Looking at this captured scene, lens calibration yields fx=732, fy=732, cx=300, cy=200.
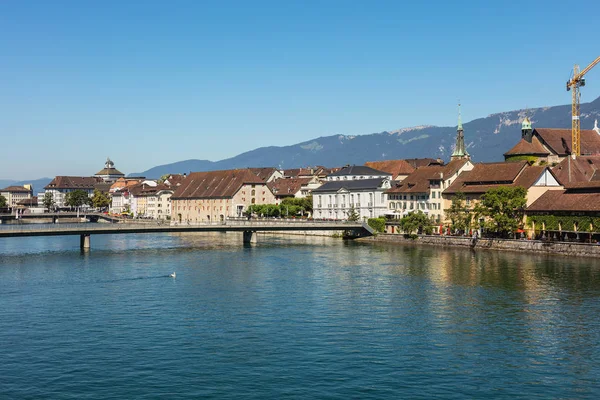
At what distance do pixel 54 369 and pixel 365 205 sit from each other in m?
99.6

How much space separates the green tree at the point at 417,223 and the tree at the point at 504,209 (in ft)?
43.3

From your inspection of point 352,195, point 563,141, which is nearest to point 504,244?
point 563,141

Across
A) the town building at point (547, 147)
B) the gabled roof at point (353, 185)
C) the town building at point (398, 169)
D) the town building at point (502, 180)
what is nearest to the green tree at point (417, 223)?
the town building at point (502, 180)

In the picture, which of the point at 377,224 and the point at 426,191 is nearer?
the point at 377,224

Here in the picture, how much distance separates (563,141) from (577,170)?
22.6m

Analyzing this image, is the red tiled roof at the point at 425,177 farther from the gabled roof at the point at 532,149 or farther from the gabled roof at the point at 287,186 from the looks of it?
the gabled roof at the point at 287,186

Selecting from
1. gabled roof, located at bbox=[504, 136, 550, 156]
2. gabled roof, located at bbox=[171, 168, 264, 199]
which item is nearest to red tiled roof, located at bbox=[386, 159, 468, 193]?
gabled roof, located at bbox=[504, 136, 550, 156]

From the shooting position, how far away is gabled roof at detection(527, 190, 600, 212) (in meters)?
84.7

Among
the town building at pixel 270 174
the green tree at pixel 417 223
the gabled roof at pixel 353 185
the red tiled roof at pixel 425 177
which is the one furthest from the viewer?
the town building at pixel 270 174

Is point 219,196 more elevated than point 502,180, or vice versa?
point 219,196

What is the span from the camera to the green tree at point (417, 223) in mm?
107219

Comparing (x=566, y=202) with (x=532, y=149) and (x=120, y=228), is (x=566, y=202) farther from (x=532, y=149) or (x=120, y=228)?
(x=120, y=228)

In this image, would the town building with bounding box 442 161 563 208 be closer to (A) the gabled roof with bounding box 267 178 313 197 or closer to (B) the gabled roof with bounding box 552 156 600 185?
(B) the gabled roof with bounding box 552 156 600 185

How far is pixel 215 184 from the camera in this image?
6658 inches
